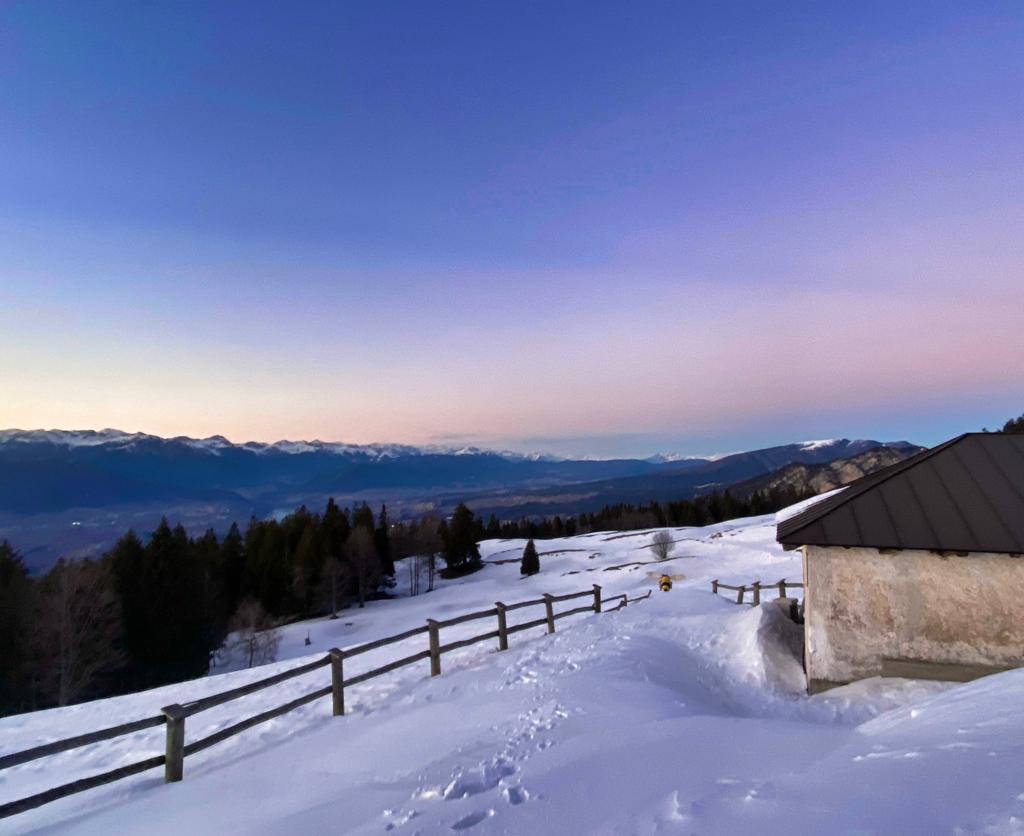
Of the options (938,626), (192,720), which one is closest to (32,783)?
(192,720)

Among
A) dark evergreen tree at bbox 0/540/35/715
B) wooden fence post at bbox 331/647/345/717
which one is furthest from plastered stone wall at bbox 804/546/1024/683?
dark evergreen tree at bbox 0/540/35/715

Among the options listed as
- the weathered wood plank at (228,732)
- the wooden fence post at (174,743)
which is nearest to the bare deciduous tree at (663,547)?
the weathered wood plank at (228,732)

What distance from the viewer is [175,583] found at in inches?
1457

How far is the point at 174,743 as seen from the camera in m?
7.21

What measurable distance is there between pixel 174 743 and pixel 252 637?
110 ft

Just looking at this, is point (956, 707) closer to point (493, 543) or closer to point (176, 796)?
point (176, 796)

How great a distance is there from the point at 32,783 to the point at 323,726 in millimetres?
4543

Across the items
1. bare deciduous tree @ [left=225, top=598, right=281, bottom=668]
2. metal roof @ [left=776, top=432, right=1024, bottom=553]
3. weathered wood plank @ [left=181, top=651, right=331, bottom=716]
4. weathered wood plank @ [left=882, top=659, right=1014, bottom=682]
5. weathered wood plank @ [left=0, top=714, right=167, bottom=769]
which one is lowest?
bare deciduous tree @ [left=225, top=598, right=281, bottom=668]

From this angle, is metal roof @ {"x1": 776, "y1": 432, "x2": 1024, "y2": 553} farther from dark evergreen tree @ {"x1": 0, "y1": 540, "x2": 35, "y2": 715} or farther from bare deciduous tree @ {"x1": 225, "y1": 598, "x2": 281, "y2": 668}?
dark evergreen tree @ {"x1": 0, "y1": 540, "x2": 35, "y2": 715}

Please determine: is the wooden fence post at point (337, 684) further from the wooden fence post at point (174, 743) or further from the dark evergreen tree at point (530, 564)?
the dark evergreen tree at point (530, 564)

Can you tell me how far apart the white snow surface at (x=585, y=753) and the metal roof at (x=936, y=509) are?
8.46 feet

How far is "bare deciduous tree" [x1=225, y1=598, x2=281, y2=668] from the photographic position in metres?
36.5

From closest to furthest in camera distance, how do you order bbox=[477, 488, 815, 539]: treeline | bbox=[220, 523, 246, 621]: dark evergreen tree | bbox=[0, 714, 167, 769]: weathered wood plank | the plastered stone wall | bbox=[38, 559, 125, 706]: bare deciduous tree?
bbox=[0, 714, 167, 769]: weathered wood plank
the plastered stone wall
bbox=[38, 559, 125, 706]: bare deciduous tree
bbox=[220, 523, 246, 621]: dark evergreen tree
bbox=[477, 488, 815, 539]: treeline

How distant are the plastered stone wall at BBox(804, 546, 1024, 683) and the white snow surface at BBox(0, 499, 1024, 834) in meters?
0.55
